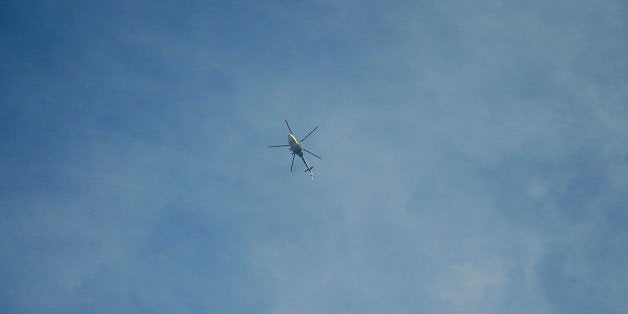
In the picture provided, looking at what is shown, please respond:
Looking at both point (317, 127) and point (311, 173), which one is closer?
point (317, 127)

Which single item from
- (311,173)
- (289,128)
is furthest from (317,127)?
(311,173)

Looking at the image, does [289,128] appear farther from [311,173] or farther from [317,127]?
[311,173]

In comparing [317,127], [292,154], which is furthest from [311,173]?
[317,127]

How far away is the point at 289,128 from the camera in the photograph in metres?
69.4

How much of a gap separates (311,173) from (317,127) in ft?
51.9

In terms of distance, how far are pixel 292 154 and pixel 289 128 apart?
5192mm

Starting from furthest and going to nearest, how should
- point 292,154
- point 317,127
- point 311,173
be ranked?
point 311,173 < point 292,154 < point 317,127

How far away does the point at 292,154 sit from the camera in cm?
7194

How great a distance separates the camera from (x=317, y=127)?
65312mm

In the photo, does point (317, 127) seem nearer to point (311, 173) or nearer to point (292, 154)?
point (292, 154)

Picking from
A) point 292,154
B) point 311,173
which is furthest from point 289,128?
point 311,173

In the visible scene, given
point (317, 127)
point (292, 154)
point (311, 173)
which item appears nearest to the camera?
point (317, 127)

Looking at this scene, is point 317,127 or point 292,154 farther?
point 292,154
